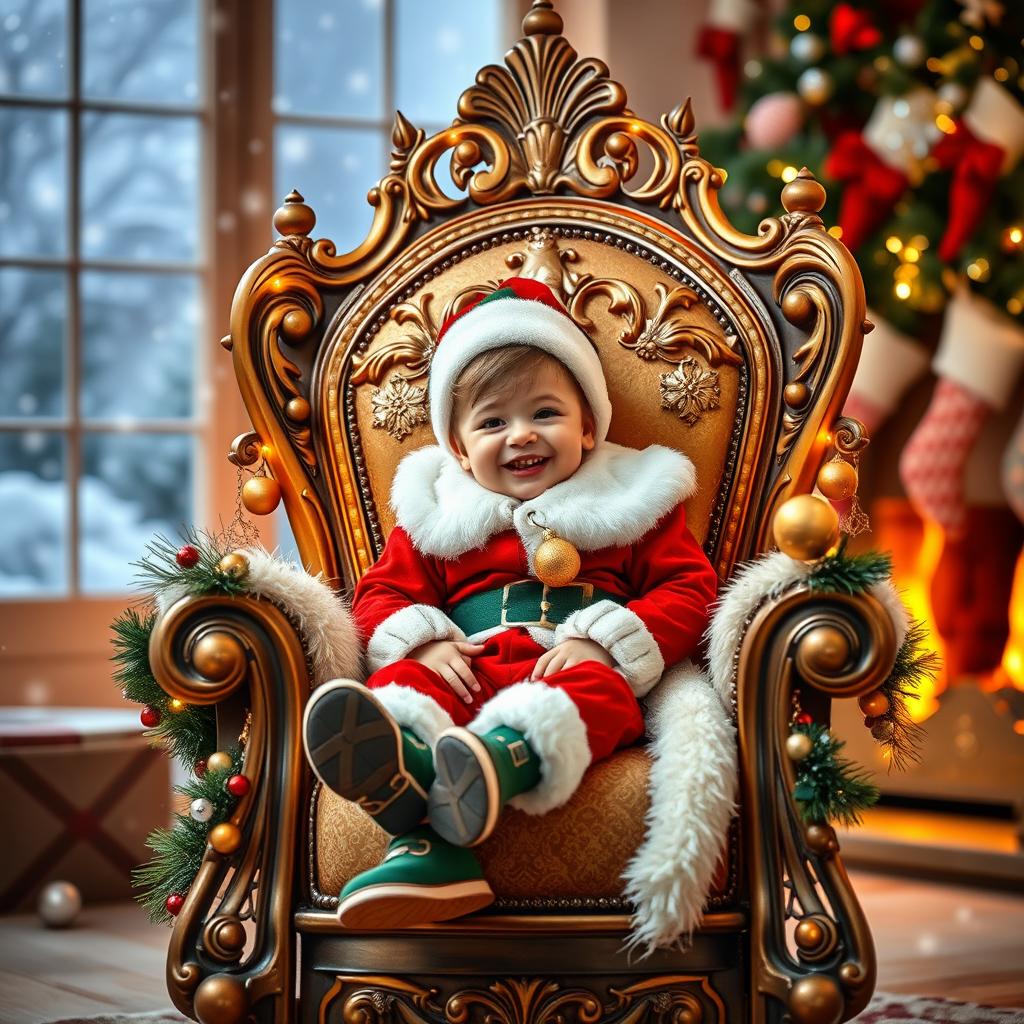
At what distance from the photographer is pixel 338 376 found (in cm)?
218

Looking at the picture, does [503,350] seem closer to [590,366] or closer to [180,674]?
[590,366]

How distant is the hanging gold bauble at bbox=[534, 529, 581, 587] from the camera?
6.36ft

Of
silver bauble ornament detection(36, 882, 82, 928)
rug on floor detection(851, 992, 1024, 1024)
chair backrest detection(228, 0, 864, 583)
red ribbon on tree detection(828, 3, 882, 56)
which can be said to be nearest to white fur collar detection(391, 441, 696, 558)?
chair backrest detection(228, 0, 864, 583)

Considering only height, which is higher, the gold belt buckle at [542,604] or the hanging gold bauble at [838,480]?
the hanging gold bauble at [838,480]

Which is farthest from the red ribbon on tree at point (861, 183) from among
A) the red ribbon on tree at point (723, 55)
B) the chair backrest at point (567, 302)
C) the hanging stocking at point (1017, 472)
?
the chair backrest at point (567, 302)

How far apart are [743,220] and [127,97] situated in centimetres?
149

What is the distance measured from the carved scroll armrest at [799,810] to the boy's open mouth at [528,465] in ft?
1.28

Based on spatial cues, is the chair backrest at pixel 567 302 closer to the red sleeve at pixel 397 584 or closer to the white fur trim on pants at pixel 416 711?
the red sleeve at pixel 397 584

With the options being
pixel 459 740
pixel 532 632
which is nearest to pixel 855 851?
pixel 532 632

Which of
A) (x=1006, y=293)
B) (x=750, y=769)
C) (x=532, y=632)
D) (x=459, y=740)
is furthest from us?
(x=1006, y=293)

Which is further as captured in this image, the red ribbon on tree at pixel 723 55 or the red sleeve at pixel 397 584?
the red ribbon on tree at pixel 723 55

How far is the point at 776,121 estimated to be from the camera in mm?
3729

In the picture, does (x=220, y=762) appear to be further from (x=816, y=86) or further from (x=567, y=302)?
(x=816, y=86)

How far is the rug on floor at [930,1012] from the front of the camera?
215 centimetres
